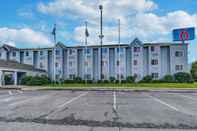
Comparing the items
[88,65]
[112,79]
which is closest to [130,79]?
[112,79]

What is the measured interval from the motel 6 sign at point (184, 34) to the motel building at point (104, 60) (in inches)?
118

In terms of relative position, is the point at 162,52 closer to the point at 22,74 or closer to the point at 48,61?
the point at 48,61

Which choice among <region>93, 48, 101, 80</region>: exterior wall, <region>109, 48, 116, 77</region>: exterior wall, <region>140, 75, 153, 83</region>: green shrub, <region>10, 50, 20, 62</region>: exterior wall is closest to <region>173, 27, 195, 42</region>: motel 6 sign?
<region>140, 75, 153, 83</region>: green shrub

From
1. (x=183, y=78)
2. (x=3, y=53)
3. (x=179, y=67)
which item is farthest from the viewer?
(x=3, y=53)

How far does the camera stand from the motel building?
42.5 meters

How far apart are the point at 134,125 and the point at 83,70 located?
40.2 metres

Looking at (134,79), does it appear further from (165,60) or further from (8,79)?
(8,79)

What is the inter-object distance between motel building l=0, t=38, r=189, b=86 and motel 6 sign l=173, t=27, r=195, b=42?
118 inches

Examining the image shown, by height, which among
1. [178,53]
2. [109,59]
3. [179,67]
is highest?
[178,53]

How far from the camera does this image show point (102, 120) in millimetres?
7242

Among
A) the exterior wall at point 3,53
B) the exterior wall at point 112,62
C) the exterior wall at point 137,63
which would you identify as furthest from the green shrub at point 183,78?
the exterior wall at point 3,53

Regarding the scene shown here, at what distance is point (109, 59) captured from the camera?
150 ft

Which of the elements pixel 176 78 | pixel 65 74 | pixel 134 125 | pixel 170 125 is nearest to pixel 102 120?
pixel 134 125

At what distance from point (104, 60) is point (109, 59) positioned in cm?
114
